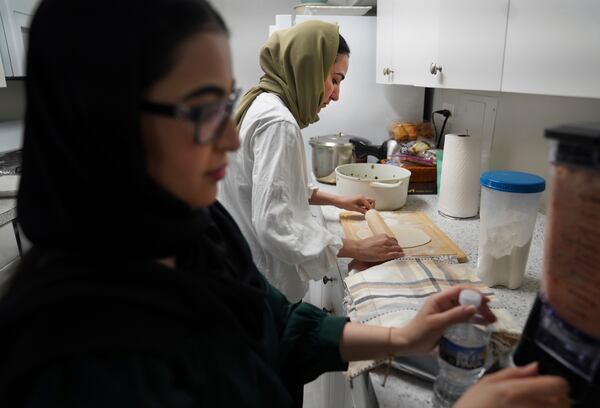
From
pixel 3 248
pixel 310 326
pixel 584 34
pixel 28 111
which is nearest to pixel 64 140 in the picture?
pixel 28 111

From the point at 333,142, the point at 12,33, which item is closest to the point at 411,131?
the point at 333,142

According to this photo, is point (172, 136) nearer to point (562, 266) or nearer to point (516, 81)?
point (562, 266)

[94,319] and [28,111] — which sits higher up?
[28,111]

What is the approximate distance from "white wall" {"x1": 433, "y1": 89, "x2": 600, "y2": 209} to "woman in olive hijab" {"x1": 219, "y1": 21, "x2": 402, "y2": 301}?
61 cm

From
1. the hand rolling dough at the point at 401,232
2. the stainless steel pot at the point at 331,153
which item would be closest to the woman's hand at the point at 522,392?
the hand rolling dough at the point at 401,232

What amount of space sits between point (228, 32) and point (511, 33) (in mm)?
684

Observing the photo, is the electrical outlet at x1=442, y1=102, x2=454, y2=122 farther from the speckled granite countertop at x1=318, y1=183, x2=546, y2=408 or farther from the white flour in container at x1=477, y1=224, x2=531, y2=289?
the white flour in container at x1=477, y1=224, x2=531, y2=289

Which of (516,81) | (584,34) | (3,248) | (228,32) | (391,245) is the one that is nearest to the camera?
(228,32)

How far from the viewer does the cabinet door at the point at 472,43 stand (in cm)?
95

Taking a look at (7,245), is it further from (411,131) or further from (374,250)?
(411,131)

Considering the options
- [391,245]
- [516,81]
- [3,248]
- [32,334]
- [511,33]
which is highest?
[511,33]

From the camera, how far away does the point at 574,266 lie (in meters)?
0.44

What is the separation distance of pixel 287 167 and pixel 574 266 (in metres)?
0.74

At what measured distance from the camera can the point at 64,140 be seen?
42cm
